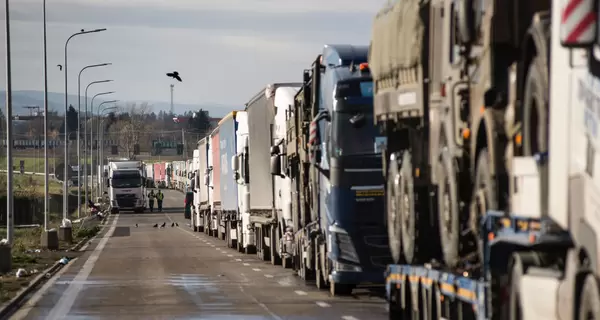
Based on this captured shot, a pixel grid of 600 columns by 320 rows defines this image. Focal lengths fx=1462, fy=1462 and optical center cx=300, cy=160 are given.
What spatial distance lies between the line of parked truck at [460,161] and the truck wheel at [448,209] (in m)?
0.02

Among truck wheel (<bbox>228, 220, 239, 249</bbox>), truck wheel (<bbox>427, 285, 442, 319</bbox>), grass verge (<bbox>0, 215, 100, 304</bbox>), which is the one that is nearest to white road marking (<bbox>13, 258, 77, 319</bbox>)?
grass verge (<bbox>0, 215, 100, 304</bbox>)

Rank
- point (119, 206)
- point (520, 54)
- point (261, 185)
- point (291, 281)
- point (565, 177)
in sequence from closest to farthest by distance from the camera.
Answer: point (565, 177), point (520, 54), point (291, 281), point (261, 185), point (119, 206)

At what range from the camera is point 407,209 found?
16.2 meters

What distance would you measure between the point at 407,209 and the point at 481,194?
13.1 feet

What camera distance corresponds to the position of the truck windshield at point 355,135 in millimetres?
21328

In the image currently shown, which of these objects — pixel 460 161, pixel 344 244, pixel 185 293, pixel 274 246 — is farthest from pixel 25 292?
pixel 460 161

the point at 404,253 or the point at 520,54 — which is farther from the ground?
the point at 520,54

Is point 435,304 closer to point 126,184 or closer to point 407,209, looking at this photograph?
point 407,209

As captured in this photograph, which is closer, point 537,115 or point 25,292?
point 537,115

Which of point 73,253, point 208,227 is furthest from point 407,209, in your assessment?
point 208,227

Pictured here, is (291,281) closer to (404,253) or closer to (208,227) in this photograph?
(404,253)

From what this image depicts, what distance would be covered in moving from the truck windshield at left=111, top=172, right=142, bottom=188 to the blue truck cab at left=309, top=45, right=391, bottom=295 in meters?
82.1

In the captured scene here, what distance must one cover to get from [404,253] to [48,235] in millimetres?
30802

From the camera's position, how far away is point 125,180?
103500 millimetres
